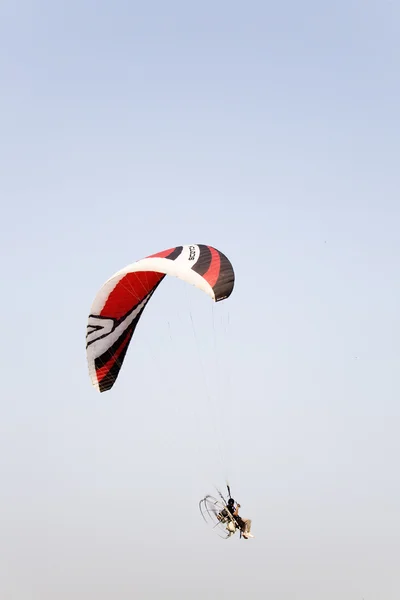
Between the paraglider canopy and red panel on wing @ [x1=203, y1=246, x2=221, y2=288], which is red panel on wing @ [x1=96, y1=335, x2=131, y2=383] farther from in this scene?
red panel on wing @ [x1=203, y1=246, x2=221, y2=288]

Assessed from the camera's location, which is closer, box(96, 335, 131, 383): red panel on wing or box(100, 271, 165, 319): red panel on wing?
box(100, 271, 165, 319): red panel on wing

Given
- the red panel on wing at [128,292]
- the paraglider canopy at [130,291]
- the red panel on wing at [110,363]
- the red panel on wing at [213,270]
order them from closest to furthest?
the red panel on wing at [213,270], the paraglider canopy at [130,291], the red panel on wing at [128,292], the red panel on wing at [110,363]

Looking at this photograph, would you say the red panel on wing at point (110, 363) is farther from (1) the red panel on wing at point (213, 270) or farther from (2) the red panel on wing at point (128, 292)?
(1) the red panel on wing at point (213, 270)

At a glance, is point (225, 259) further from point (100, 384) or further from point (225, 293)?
point (100, 384)

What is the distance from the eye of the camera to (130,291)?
85.9 feet

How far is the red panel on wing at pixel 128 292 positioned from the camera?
25.6 m

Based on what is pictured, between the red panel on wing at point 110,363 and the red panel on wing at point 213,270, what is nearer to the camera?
the red panel on wing at point 213,270

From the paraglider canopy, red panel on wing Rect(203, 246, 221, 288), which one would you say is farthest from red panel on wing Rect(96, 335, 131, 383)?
red panel on wing Rect(203, 246, 221, 288)

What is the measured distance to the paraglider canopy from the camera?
22.5 meters

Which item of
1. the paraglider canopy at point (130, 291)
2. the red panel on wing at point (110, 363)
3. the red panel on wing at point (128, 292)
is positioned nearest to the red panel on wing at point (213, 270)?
the paraglider canopy at point (130, 291)

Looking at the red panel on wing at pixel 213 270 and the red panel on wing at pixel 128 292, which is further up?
the red panel on wing at pixel 128 292

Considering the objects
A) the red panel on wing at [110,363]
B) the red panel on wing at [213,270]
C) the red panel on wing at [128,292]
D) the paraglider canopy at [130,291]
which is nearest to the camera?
the red panel on wing at [213,270]

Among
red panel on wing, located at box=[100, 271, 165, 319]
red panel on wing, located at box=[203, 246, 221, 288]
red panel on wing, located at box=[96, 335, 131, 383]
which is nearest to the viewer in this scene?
red panel on wing, located at box=[203, 246, 221, 288]

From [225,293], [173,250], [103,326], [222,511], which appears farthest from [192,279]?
[222,511]
